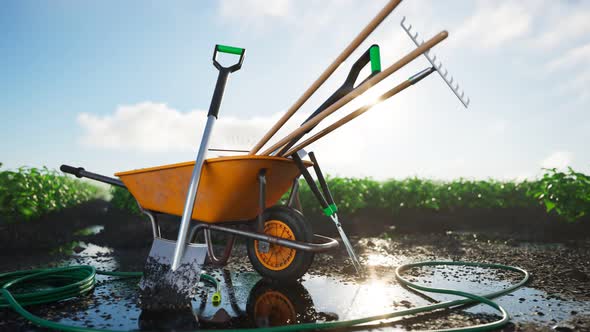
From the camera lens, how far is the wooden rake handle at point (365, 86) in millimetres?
2064

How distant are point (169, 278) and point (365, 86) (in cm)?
165

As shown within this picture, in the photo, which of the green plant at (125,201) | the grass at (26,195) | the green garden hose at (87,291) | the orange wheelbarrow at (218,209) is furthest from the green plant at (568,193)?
the grass at (26,195)

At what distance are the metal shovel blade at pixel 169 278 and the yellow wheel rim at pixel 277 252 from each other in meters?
0.51

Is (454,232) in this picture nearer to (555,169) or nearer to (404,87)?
(555,169)

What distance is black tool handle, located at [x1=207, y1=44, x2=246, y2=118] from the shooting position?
266cm

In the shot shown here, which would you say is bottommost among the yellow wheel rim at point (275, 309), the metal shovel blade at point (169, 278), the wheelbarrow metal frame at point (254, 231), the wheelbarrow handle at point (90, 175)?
the yellow wheel rim at point (275, 309)

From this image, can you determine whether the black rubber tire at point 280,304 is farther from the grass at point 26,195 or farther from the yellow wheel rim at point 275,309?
the grass at point 26,195

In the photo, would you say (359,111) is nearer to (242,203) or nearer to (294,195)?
(294,195)

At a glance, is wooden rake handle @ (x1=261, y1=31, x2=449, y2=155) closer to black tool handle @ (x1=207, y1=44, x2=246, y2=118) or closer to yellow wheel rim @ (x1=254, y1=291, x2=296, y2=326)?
black tool handle @ (x1=207, y1=44, x2=246, y2=118)

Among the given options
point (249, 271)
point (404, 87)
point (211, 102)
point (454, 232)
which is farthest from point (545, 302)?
point (454, 232)

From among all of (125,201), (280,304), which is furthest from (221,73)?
(125,201)

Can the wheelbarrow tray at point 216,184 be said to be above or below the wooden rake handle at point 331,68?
below

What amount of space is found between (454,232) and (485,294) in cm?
380

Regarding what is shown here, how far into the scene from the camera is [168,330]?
208 cm
